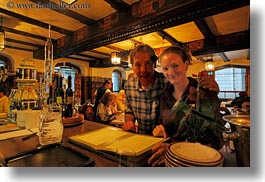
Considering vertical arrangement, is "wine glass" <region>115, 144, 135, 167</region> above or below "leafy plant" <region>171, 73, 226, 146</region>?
below

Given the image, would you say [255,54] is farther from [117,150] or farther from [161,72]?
[117,150]

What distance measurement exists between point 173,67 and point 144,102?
21 centimetres

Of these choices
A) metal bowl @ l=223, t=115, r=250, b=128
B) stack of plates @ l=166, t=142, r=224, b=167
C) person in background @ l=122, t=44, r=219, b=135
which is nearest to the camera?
stack of plates @ l=166, t=142, r=224, b=167

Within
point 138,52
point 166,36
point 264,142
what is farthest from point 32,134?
point 264,142

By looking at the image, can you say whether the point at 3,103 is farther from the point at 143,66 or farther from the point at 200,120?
the point at 200,120

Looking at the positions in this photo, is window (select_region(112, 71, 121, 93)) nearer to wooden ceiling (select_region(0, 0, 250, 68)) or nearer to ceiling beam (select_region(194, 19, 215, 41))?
wooden ceiling (select_region(0, 0, 250, 68))

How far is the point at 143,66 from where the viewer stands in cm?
68

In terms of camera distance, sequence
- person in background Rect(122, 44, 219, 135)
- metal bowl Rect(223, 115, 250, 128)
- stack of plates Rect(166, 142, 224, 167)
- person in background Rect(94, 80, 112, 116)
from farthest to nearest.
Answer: person in background Rect(94, 80, 112, 116) < person in background Rect(122, 44, 219, 135) < metal bowl Rect(223, 115, 250, 128) < stack of plates Rect(166, 142, 224, 167)

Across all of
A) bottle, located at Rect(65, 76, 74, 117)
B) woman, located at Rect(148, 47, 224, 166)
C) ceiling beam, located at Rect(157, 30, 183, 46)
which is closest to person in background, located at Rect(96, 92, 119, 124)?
bottle, located at Rect(65, 76, 74, 117)

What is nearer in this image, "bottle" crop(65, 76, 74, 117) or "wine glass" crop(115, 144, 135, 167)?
"wine glass" crop(115, 144, 135, 167)

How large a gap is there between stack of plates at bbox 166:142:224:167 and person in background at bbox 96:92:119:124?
39cm

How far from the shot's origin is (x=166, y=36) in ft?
2.18

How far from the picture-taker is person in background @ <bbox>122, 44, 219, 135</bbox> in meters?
0.67

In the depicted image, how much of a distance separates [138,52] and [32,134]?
21.9 inches
